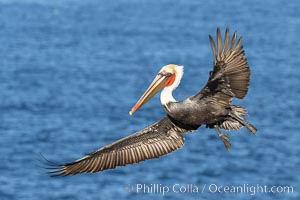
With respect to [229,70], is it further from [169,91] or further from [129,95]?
[129,95]

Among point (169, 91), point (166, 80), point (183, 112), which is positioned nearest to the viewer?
point (183, 112)

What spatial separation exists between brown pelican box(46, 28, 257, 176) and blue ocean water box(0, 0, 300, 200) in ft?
65.8

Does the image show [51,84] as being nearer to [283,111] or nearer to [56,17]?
[283,111]

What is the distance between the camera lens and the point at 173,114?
567 inches

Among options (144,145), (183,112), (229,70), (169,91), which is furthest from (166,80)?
(144,145)

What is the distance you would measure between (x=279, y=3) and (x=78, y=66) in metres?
46.9

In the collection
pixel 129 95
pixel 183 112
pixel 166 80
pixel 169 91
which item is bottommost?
pixel 183 112

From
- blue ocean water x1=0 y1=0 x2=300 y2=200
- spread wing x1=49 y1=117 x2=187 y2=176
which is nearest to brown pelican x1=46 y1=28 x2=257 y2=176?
spread wing x1=49 y1=117 x2=187 y2=176

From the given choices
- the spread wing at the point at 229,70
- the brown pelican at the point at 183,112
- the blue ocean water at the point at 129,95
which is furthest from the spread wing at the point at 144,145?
the blue ocean water at the point at 129,95

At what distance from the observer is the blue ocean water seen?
3841 cm

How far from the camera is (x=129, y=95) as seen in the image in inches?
2153

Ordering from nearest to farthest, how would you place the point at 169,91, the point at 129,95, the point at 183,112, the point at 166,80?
the point at 183,112 < the point at 169,91 < the point at 166,80 < the point at 129,95

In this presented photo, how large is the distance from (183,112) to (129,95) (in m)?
40.4

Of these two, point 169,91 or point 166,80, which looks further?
point 166,80
